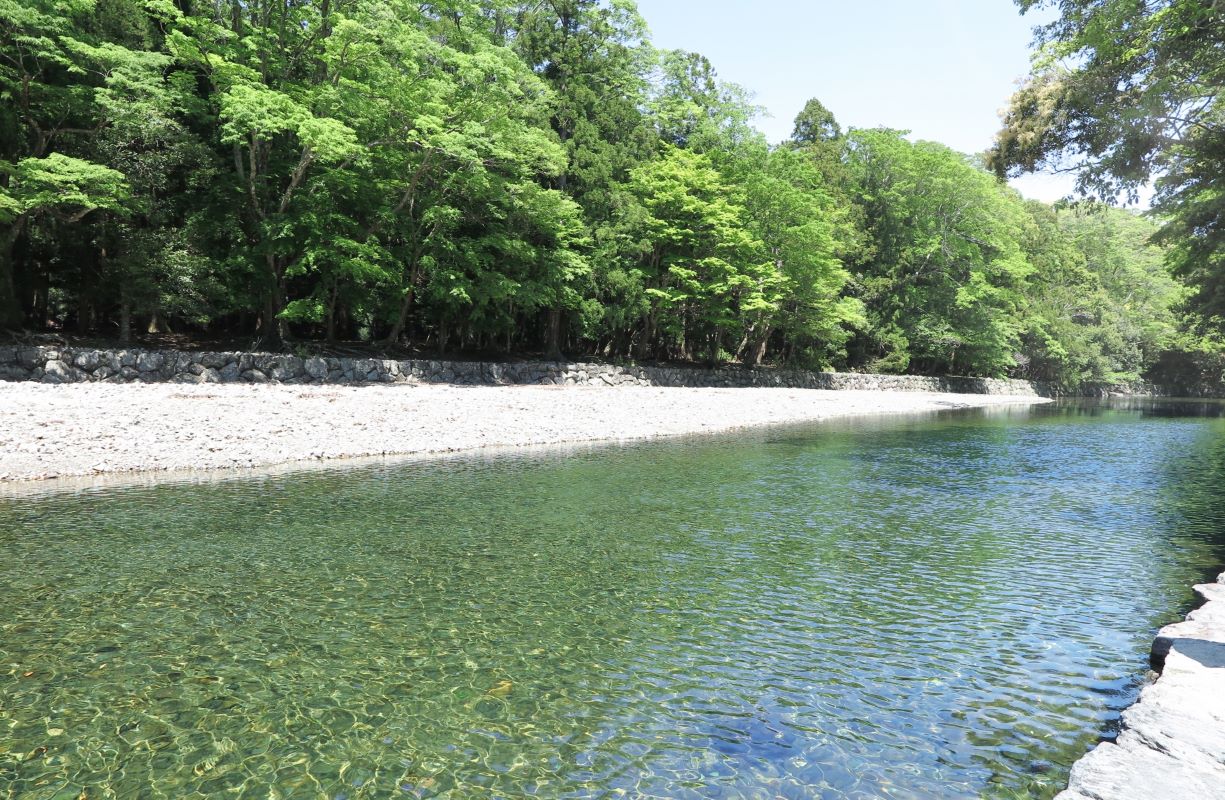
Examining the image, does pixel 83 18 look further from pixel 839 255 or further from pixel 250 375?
pixel 839 255

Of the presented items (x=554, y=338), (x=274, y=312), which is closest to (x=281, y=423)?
(x=274, y=312)

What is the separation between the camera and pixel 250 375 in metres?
22.2

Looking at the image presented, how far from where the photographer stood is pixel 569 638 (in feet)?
19.6

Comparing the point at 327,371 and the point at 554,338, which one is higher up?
the point at 554,338

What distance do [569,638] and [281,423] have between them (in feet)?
42.1

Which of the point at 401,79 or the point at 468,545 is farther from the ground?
the point at 401,79

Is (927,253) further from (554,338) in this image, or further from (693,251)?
(554,338)

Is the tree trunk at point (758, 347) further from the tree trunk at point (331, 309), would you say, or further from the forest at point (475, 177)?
the tree trunk at point (331, 309)

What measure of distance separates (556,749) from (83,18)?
2937 centimetres

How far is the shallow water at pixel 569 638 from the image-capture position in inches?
161

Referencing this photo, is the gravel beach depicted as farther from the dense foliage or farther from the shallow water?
the dense foliage

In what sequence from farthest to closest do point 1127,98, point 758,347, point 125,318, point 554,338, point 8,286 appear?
point 758,347, point 554,338, point 125,318, point 8,286, point 1127,98

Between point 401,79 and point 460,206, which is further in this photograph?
point 460,206

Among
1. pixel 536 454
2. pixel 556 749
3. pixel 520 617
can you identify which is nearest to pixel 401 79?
pixel 536 454
